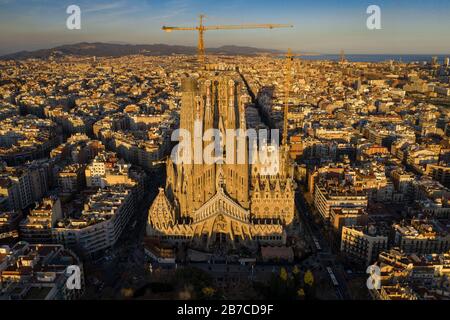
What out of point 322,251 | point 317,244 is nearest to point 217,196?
point 317,244

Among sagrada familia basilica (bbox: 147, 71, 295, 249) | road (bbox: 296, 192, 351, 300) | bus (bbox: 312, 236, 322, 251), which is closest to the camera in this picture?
road (bbox: 296, 192, 351, 300)

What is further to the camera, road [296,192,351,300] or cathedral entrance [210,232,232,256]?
cathedral entrance [210,232,232,256]

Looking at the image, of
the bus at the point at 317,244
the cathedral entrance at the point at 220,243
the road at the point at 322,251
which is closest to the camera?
the road at the point at 322,251

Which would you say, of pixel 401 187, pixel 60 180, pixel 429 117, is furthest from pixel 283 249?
pixel 429 117

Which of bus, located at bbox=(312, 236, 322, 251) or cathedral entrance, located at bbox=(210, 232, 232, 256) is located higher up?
cathedral entrance, located at bbox=(210, 232, 232, 256)

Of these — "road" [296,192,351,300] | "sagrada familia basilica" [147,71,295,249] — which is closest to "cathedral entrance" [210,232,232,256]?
"sagrada familia basilica" [147,71,295,249]

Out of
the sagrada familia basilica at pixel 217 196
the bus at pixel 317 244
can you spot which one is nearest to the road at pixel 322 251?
the bus at pixel 317 244

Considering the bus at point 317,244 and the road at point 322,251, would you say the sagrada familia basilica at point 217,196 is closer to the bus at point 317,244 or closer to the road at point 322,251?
the bus at point 317,244

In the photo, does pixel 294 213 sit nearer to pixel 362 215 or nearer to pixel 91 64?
pixel 362 215

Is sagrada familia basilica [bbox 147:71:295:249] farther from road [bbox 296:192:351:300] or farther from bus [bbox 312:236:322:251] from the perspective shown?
road [bbox 296:192:351:300]
